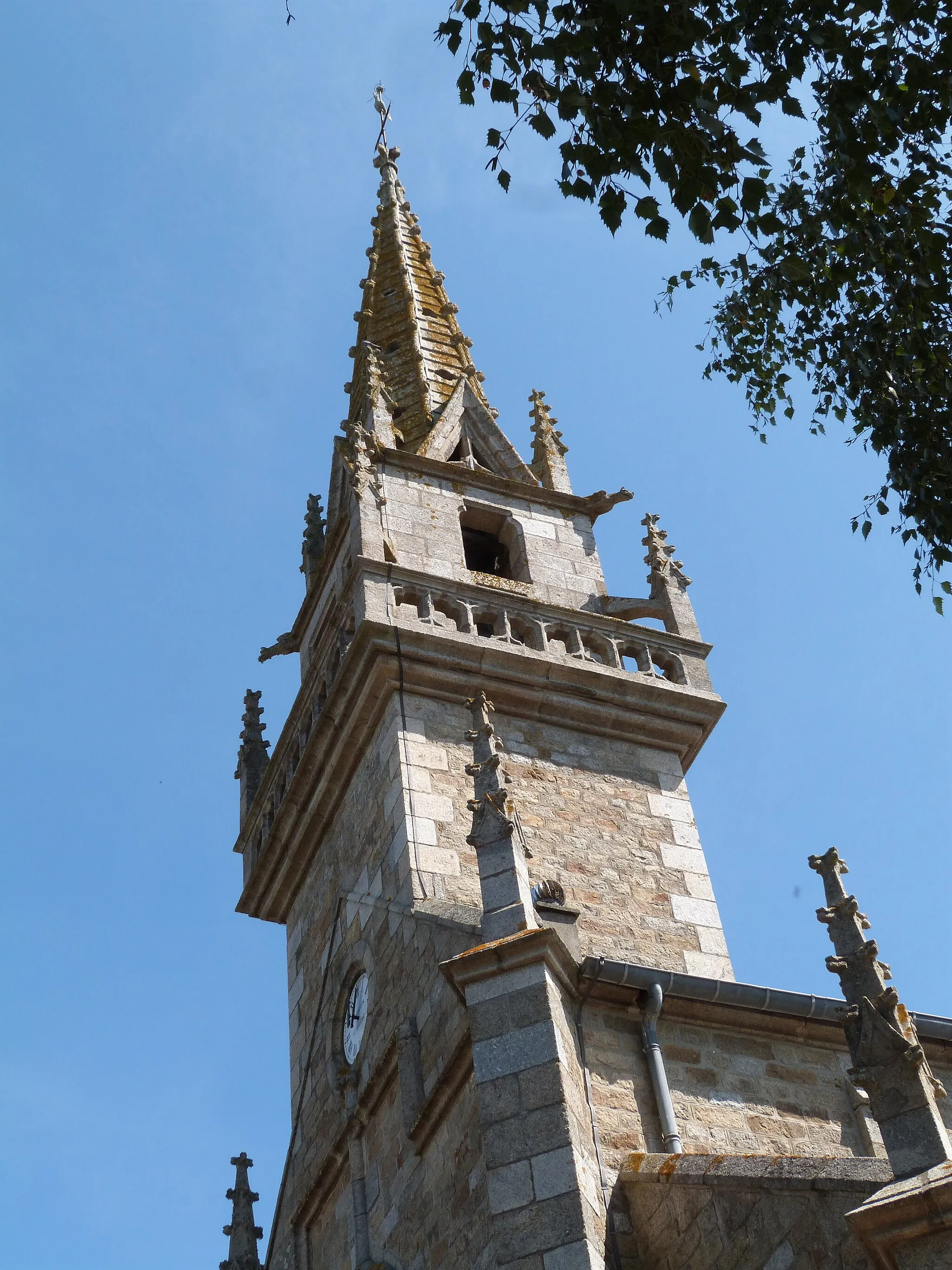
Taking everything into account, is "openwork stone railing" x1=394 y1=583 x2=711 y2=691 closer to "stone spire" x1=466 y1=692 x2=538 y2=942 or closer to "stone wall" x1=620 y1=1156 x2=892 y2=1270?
"stone spire" x1=466 y1=692 x2=538 y2=942

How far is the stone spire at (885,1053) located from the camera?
7.28 m

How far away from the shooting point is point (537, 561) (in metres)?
16.2

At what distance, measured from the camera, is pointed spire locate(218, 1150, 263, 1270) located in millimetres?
13133

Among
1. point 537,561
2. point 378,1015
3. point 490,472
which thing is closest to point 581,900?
point 378,1015

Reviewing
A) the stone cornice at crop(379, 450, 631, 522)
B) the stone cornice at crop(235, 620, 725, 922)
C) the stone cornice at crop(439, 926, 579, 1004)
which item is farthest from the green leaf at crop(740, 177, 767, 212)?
the stone cornice at crop(379, 450, 631, 522)

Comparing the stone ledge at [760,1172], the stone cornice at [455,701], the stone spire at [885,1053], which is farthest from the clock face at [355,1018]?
the stone spire at [885,1053]

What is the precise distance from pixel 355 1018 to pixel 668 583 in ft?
19.0

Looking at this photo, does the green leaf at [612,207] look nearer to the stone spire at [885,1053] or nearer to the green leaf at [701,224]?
the green leaf at [701,224]

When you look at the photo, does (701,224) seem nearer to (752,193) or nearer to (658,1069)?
(752,193)

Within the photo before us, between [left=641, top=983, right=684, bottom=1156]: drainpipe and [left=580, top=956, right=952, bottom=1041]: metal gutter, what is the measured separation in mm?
94

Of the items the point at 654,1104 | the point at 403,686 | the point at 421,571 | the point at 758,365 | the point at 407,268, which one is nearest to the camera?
the point at 758,365

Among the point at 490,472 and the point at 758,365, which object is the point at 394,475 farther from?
the point at 758,365

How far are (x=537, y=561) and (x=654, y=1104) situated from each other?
24.6ft

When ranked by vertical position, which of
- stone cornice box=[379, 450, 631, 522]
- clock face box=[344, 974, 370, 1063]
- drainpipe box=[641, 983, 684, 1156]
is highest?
stone cornice box=[379, 450, 631, 522]
